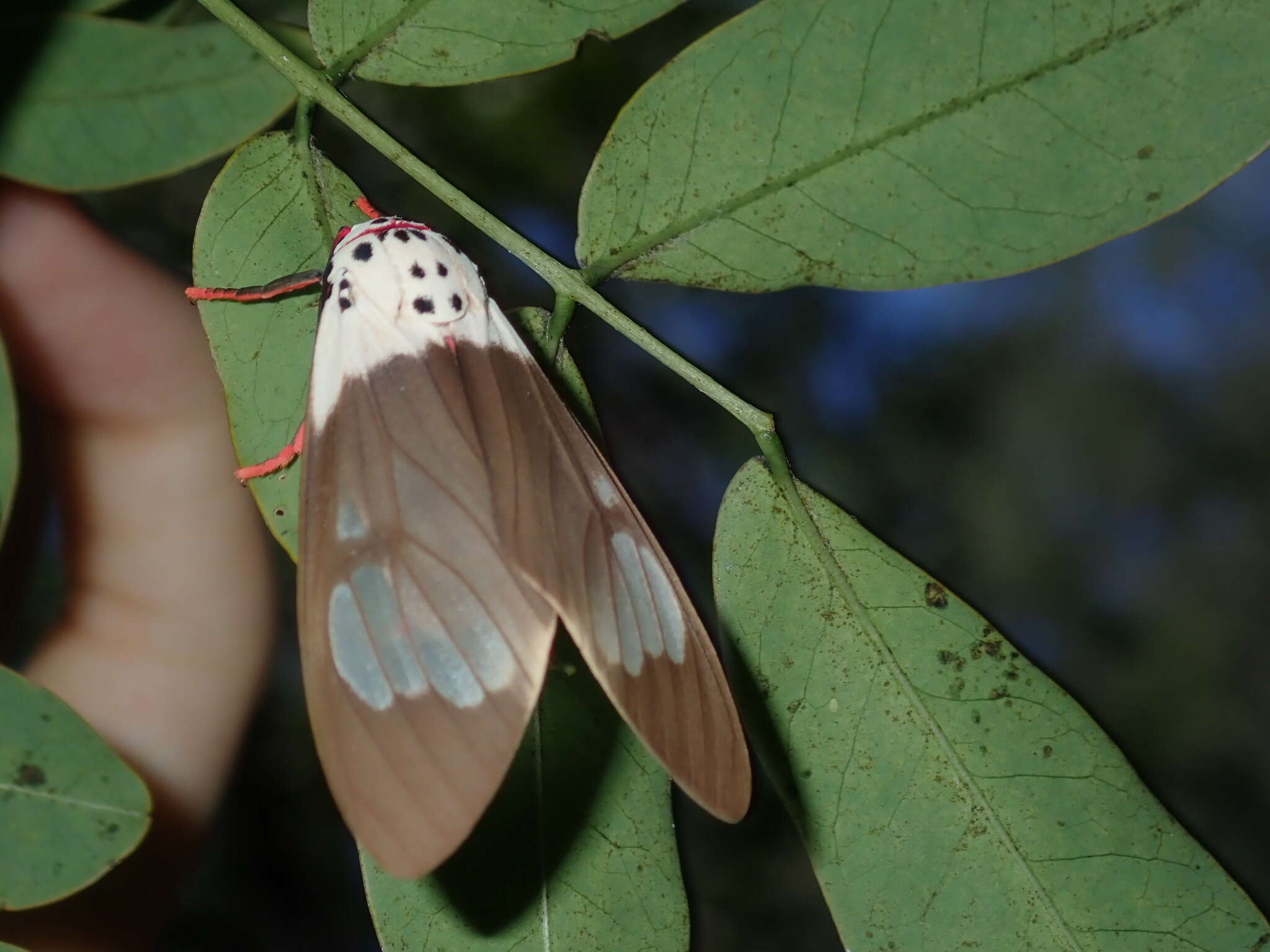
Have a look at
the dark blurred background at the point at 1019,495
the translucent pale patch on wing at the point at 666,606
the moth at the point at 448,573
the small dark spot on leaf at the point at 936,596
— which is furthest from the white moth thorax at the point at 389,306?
the dark blurred background at the point at 1019,495

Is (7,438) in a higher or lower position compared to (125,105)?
lower

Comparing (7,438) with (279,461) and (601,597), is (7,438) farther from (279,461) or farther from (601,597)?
(601,597)

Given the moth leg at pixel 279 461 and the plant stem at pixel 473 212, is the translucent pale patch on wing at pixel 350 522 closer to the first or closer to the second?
the moth leg at pixel 279 461

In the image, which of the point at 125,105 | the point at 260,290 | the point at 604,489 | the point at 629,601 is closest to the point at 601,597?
the point at 629,601

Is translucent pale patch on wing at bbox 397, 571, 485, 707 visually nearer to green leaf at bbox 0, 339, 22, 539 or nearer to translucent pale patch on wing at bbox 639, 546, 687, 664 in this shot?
translucent pale patch on wing at bbox 639, 546, 687, 664

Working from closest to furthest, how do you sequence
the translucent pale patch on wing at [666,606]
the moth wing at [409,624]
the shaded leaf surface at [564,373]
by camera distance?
1. the moth wing at [409,624]
2. the translucent pale patch on wing at [666,606]
3. the shaded leaf surface at [564,373]
